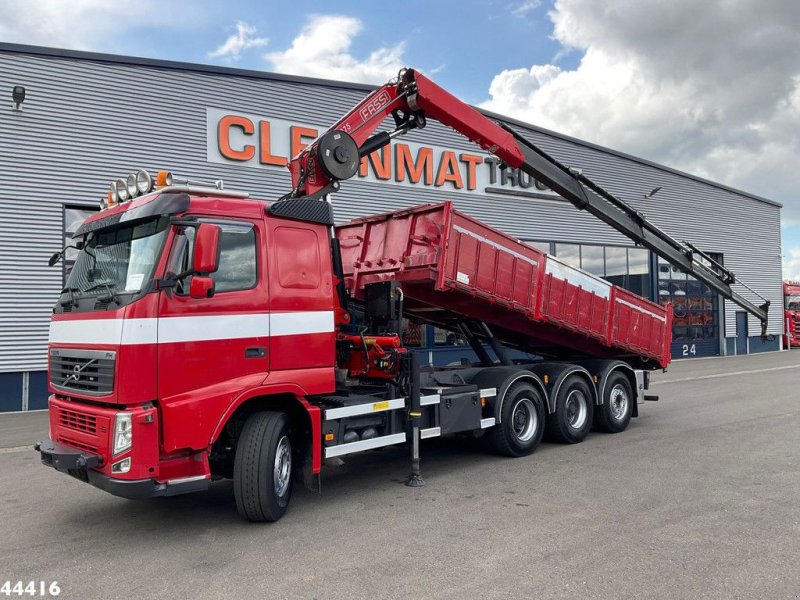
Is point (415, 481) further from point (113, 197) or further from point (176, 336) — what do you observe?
point (113, 197)

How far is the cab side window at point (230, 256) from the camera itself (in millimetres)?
5168

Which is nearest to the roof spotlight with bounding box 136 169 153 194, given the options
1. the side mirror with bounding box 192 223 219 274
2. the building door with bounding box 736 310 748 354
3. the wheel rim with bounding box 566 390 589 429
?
the side mirror with bounding box 192 223 219 274

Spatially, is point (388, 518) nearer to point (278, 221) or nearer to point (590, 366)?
point (278, 221)

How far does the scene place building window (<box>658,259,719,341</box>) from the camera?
1041 inches

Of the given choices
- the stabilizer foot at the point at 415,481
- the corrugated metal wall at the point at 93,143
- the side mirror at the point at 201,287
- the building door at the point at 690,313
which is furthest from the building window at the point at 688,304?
the side mirror at the point at 201,287

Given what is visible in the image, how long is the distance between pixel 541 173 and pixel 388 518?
20.6 ft

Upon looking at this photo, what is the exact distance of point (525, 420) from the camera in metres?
8.59

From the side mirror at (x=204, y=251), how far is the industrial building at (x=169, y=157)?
7.39 meters

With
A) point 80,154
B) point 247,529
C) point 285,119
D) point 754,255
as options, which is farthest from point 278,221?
point 754,255

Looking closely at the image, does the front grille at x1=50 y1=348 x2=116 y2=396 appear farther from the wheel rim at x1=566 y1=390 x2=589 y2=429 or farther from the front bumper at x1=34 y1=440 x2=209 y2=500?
the wheel rim at x1=566 y1=390 x2=589 y2=429

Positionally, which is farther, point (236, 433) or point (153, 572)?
point (236, 433)

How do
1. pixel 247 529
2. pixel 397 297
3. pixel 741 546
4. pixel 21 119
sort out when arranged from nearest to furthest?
1. pixel 741 546
2. pixel 247 529
3. pixel 397 297
4. pixel 21 119

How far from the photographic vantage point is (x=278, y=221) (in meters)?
5.95

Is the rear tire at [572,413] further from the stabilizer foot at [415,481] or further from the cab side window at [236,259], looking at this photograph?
the cab side window at [236,259]
